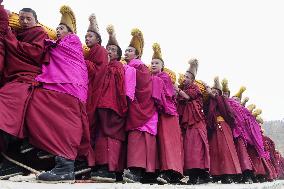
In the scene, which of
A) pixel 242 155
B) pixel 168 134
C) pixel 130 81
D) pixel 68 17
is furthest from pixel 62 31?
pixel 242 155

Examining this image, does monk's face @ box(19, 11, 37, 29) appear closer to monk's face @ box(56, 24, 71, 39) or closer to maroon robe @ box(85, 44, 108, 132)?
monk's face @ box(56, 24, 71, 39)

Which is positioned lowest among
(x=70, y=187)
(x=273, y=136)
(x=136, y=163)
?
(x=70, y=187)

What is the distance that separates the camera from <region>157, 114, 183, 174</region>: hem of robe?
4.48 m

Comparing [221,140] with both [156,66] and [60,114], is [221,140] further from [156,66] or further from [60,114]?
[60,114]

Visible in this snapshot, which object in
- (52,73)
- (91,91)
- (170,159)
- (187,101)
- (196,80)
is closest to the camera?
(52,73)

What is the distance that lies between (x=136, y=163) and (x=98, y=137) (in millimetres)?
469

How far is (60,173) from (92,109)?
1.07 m

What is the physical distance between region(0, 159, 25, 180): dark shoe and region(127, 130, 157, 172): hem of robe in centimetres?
125

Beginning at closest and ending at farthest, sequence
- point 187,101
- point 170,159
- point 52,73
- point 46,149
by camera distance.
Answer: point 46,149
point 52,73
point 170,159
point 187,101

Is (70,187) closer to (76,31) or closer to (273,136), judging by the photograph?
(76,31)

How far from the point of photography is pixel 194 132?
5.71 m

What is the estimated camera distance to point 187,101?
19.2ft

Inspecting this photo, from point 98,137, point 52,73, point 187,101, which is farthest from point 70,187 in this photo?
point 187,101

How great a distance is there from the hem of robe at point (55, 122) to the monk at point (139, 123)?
0.97m
